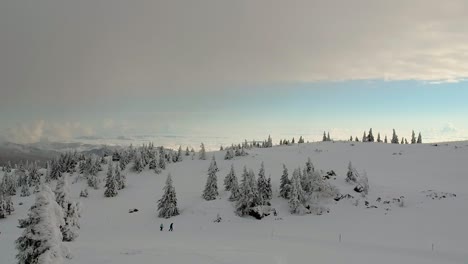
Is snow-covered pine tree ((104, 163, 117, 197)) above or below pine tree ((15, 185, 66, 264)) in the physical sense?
below

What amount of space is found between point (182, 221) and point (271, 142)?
133 m

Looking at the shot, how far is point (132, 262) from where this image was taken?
89.8 feet

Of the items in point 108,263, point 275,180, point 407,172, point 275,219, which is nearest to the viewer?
point 108,263

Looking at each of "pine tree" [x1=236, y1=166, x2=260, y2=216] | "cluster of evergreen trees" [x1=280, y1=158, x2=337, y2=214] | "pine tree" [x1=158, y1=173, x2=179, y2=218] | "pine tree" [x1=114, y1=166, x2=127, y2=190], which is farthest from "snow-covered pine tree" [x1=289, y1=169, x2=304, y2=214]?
"pine tree" [x1=114, y1=166, x2=127, y2=190]

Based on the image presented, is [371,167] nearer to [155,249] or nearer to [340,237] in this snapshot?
[340,237]

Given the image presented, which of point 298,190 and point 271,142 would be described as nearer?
point 298,190

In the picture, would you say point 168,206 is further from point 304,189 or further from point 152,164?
point 152,164

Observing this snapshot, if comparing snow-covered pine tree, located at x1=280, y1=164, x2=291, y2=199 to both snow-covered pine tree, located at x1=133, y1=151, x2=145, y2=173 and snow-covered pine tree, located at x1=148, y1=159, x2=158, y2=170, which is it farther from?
snow-covered pine tree, located at x1=133, y1=151, x2=145, y2=173

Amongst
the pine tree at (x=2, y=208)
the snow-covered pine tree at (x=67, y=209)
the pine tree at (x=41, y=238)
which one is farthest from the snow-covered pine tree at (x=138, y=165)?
the pine tree at (x=41, y=238)

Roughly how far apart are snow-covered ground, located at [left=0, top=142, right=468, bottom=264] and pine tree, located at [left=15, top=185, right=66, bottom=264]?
8018mm

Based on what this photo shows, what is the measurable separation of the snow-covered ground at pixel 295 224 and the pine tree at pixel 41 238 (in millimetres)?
8018

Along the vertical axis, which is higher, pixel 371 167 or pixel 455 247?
pixel 371 167

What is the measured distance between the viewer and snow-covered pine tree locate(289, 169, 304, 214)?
2435 inches

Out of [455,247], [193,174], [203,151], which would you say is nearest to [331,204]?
[455,247]
